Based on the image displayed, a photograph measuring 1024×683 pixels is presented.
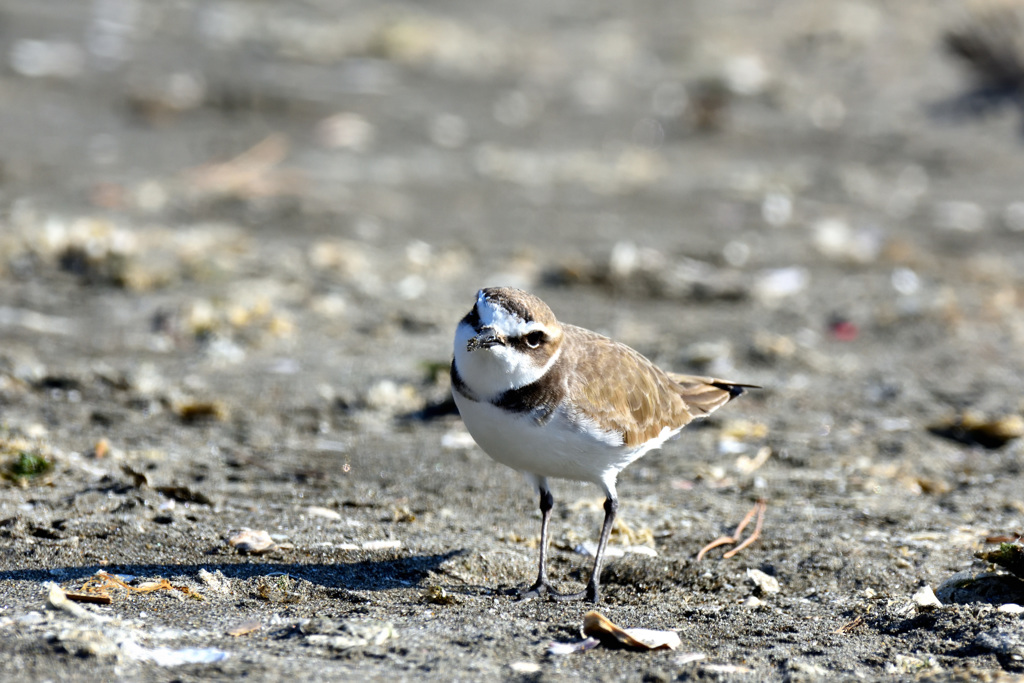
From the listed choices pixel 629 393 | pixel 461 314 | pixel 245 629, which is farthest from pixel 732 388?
pixel 461 314

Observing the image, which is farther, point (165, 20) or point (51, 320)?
point (165, 20)

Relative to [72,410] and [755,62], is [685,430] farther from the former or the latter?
[755,62]

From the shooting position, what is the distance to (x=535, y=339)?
3.88m

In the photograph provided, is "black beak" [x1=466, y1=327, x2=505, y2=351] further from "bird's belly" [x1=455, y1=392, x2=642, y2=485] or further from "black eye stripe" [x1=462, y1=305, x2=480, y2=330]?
"bird's belly" [x1=455, y1=392, x2=642, y2=485]

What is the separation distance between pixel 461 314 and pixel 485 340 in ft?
12.5

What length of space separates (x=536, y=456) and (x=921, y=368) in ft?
12.5

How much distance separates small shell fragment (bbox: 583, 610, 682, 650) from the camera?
3.53m

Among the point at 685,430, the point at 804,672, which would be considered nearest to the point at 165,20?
the point at 685,430

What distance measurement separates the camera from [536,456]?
3908 mm

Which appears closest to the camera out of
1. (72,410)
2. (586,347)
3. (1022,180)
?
(586,347)

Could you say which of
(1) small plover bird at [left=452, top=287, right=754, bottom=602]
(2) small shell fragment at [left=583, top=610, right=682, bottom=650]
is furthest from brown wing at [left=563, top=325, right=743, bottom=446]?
(2) small shell fragment at [left=583, top=610, right=682, bottom=650]

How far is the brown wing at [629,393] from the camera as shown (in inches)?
160

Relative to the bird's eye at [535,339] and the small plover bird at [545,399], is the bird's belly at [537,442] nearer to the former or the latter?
the small plover bird at [545,399]

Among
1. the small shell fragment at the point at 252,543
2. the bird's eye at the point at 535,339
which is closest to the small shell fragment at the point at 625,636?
the bird's eye at the point at 535,339
